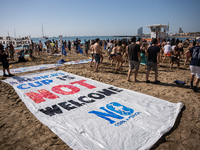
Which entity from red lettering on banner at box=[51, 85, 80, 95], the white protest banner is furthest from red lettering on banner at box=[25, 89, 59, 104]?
the white protest banner

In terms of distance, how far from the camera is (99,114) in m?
3.42

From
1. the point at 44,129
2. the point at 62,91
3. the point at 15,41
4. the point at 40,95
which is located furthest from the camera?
the point at 15,41

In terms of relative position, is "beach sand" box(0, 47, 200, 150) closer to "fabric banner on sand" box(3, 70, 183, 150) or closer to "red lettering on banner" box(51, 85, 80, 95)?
"fabric banner on sand" box(3, 70, 183, 150)

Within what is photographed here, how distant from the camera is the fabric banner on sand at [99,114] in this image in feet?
8.35

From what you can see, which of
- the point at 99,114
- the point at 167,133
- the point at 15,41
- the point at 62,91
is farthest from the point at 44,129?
the point at 15,41

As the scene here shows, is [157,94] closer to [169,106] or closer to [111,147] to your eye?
[169,106]

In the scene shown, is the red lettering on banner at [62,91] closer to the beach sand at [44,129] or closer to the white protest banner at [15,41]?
the beach sand at [44,129]

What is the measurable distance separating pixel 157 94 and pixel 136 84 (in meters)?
1.21

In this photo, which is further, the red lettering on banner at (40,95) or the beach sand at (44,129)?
the red lettering on banner at (40,95)

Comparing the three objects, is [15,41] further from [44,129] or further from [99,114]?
[99,114]

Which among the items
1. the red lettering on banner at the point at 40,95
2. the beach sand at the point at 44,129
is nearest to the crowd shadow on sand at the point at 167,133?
the beach sand at the point at 44,129

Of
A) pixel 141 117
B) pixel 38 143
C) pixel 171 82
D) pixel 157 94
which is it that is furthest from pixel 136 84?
pixel 38 143

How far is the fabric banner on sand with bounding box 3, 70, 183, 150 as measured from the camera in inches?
100

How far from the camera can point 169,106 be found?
12.4ft
